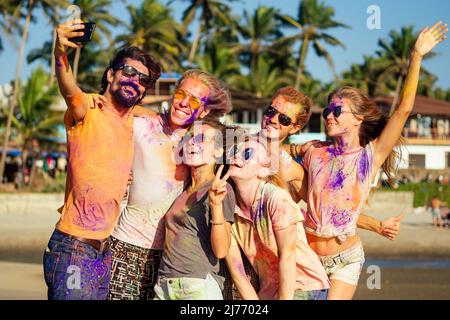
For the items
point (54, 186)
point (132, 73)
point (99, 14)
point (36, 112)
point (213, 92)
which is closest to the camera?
point (132, 73)

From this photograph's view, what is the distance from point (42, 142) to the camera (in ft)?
109

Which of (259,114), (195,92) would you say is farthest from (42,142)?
(195,92)

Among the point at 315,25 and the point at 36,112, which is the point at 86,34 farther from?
the point at 315,25

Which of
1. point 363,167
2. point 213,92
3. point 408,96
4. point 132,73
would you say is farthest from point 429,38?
point 132,73

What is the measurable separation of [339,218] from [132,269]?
1.36 m

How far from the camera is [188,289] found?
413cm

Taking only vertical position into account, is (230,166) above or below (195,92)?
below

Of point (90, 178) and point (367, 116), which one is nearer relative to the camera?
point (90, 178)

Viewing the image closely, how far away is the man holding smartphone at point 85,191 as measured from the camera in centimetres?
396

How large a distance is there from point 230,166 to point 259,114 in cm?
4337

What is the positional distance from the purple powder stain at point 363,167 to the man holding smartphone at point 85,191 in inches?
60.0

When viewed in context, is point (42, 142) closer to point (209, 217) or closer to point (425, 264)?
point (425, 264)

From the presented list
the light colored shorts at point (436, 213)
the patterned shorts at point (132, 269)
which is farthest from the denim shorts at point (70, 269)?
the light colored shorts at point (436, 213)

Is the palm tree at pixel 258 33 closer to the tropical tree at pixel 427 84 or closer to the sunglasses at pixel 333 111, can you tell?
the tropical tree at pixel 427 84
